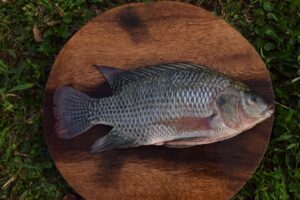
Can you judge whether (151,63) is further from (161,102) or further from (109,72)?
(161,102)

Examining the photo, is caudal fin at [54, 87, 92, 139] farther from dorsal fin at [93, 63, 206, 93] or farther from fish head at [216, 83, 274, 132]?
fish head at [216, 83, 274, 132]

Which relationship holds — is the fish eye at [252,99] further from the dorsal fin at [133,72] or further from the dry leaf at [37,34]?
the dry leaf at [37,34]

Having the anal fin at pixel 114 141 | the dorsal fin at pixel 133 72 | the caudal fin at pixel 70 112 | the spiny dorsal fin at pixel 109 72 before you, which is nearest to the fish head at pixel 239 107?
the dorsal fin at pixel 133 72

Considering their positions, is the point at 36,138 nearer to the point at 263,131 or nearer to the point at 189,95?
the point at 189,95

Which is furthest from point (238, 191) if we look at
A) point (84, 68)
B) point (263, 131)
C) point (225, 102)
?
point (84, 68)

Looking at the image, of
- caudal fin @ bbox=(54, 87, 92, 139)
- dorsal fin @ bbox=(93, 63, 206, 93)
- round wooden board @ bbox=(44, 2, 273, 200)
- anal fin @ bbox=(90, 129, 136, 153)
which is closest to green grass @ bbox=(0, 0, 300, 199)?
round wooden board @ bbox=(44, 2, 273, 200)

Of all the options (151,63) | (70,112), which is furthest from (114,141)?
(151,63)

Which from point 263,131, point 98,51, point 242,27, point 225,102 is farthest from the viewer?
point 242,27
